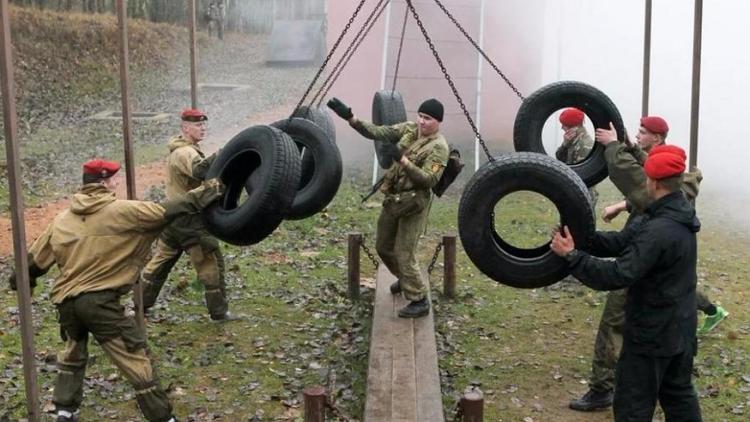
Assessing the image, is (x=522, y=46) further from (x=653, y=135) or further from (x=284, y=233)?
(x=653, y=135)

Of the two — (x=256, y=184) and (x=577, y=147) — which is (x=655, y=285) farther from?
(x=577, y=147)

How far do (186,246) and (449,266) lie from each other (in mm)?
2923

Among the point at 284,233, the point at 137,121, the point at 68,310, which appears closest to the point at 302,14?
the point at 137,121

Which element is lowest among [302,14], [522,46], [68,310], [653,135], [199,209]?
[68,310]

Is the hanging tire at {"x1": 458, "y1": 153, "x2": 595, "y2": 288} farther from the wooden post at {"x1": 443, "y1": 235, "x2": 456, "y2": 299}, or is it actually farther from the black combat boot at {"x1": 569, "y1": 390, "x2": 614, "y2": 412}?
the wooden post at {"x1": 443, "y1": 235, "x2": 456, "y2": 299}

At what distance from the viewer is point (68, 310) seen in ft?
17.1

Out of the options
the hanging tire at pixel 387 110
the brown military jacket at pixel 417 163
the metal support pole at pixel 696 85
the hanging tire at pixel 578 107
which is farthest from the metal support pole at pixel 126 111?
the metal support pole at pixel 696 85

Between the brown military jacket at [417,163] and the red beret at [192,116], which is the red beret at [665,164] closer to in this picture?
the brown military jacket at [417,163]

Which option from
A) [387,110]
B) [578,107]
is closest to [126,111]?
[387,110]

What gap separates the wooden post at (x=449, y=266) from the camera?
8609 mm

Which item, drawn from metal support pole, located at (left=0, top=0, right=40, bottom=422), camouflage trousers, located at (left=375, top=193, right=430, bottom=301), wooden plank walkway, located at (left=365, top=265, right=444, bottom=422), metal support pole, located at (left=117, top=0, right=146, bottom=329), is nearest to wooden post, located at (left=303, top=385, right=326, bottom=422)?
wooden plank walkway, located at (left=365, top=265, right=444, bottom=422)

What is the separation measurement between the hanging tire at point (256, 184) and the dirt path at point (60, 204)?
228 inches

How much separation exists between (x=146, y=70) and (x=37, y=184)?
13.7 metres

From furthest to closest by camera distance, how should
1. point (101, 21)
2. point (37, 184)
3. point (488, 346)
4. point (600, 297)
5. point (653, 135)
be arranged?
point (101, 21) < point (37, 184) < point (600, 297) < point (488, 346) < point (653, 135)
